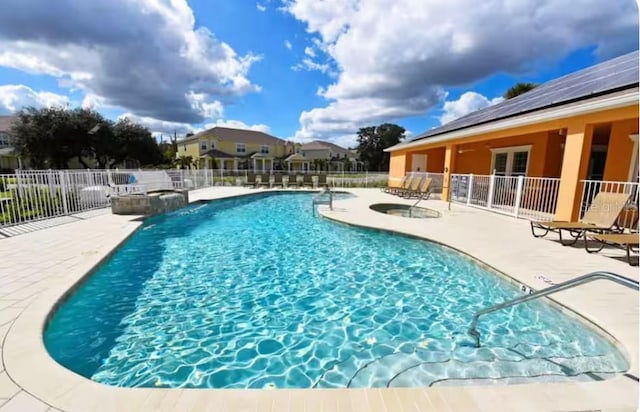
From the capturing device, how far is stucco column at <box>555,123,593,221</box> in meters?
6.62

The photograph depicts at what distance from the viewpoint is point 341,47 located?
41.6 feet

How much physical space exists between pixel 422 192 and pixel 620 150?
674cm

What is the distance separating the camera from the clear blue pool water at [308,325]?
8.96 feet

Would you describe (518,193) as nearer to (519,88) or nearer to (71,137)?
(519,88)

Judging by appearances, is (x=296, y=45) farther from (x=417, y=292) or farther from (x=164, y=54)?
(x=417, y=292)

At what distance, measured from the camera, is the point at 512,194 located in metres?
9.69

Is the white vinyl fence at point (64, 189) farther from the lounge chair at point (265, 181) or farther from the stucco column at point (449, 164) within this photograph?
the stucco column at point (449, 164)

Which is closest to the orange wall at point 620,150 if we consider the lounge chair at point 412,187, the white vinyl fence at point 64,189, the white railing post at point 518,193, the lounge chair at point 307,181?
the white railing post at point 518,193

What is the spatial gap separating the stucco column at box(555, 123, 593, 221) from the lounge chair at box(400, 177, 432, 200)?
5897mm

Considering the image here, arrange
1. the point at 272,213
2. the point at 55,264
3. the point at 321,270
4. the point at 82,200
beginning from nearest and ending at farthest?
the point at 55,264 → the point at 321,270 → the point at 82,200 → the point at 272,213

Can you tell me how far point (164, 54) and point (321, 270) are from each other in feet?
56.0

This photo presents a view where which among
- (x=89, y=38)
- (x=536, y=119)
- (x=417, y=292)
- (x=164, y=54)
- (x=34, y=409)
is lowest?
(x=417, y=292)

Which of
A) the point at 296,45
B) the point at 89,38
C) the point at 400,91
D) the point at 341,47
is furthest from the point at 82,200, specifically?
the point at 400,91

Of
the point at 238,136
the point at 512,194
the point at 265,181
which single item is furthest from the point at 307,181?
the point at 238,136
